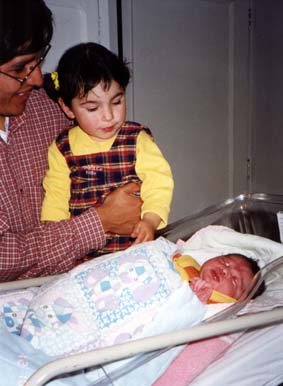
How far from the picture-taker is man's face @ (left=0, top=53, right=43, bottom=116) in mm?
1359

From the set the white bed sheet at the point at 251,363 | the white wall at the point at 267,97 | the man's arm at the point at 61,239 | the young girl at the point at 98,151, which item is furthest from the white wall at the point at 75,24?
the white bed sheet at the point at 251,363

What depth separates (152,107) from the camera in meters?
2.81

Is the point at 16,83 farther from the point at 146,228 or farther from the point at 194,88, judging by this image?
the point at 194,88

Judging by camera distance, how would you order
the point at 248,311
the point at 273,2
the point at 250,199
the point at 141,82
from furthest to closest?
the point at 273,2 → the point at 141,82 → the point at 250,199 → the point at 248,311

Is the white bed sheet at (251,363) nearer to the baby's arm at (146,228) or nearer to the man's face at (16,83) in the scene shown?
the baby's arm at (146,228)

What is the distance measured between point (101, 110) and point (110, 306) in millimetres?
592

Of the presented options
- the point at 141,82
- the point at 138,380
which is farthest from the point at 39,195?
the point at 141,82

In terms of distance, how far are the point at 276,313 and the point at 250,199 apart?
3.04 ft

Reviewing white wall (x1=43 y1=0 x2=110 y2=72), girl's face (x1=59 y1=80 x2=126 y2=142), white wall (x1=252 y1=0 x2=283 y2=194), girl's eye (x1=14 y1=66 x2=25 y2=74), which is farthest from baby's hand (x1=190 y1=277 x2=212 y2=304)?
white wall (x1=252 y1=0 x2=283 y2=194)

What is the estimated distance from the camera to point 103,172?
1575 millimetres

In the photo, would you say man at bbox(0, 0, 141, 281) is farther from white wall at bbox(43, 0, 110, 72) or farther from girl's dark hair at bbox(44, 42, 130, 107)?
white wall at bbox(43, 0, 110, 72)

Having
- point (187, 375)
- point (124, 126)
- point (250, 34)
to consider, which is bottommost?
point (187, 375)

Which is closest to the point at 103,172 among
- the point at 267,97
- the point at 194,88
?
the point at 194,88

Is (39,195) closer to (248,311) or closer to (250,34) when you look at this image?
(248,311)
